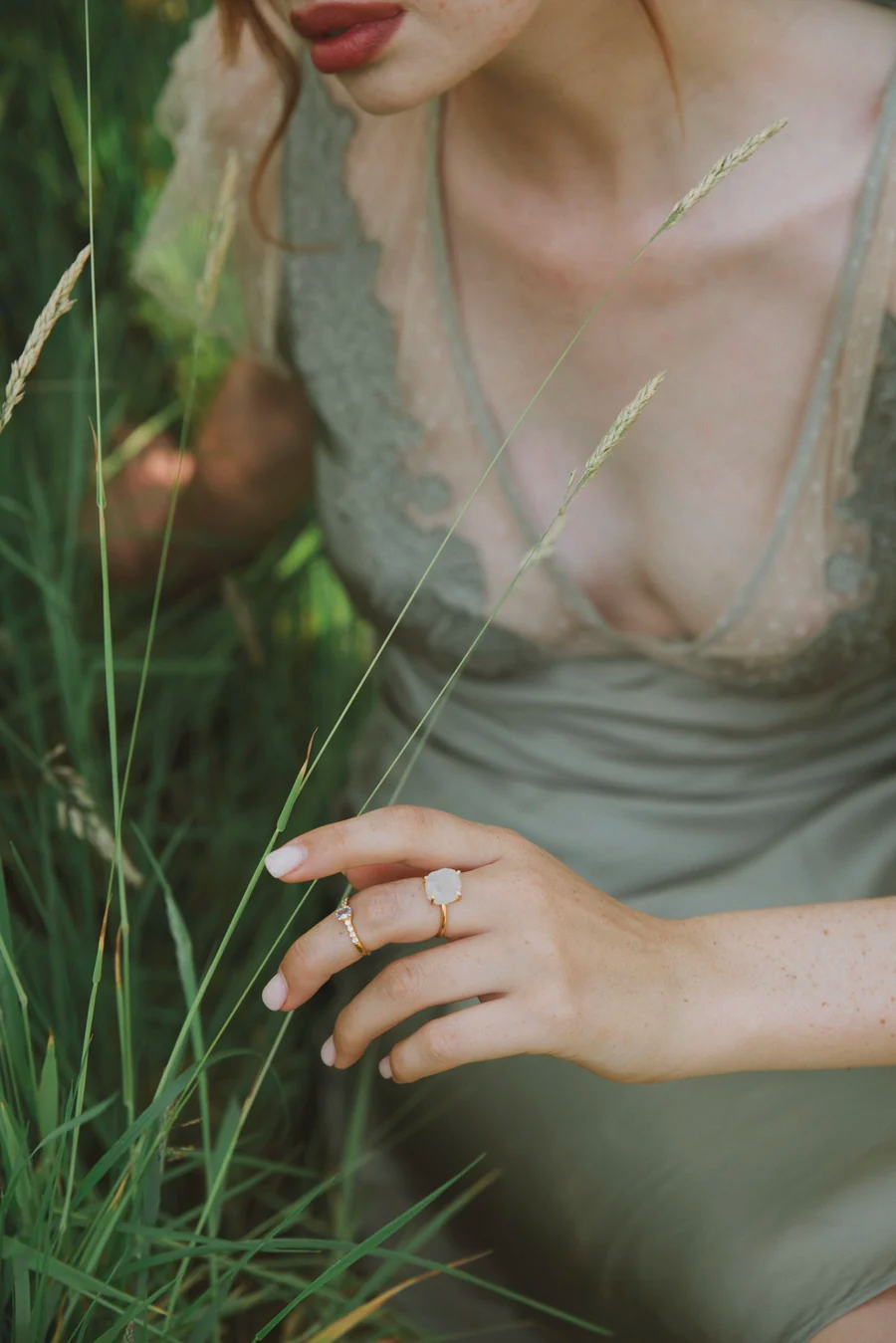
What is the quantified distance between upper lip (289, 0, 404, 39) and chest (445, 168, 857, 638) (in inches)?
11.6

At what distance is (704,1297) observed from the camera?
95 cm

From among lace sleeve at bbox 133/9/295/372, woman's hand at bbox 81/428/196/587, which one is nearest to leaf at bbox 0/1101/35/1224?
lace sleeve at bbox 133/9/295/372

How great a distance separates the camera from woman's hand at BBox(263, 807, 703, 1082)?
740 mm

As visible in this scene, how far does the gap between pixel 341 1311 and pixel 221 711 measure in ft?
2.89

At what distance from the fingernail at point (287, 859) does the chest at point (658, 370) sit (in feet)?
1.56

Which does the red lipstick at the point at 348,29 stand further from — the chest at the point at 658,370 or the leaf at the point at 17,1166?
the leaf at the point at 17,1166

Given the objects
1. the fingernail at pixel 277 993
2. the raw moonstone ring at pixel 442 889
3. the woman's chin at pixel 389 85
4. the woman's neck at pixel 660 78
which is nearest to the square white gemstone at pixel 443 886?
the raw moonstone ring at pixel 442 889

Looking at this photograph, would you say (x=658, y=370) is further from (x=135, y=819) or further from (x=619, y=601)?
(x=135, y=819)

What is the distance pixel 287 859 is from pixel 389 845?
0.06m

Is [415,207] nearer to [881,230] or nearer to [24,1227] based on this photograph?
[881,230]

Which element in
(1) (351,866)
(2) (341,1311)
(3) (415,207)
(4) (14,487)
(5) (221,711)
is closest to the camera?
(1) (351,866)

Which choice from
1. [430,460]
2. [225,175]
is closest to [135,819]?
[430,460]

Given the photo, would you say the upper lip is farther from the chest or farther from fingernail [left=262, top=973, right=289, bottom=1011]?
A: fingernail [left=262, top=973, right=289, bottom=1011]

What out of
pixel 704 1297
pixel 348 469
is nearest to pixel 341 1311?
pixel 704 1297
